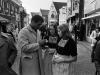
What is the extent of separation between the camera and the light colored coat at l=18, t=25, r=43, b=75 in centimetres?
251

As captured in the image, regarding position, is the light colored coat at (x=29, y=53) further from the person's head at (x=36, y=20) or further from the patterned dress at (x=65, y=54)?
the patterned dress at (x=65, y=54)

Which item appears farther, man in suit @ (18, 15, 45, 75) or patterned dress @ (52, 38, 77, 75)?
patterned dress @ (52, 38, 77, 75)

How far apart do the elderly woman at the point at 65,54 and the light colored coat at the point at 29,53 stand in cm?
34

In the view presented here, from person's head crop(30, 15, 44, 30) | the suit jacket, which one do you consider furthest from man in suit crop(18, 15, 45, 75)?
the suit jacket

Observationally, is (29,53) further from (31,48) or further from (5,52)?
(5,52)

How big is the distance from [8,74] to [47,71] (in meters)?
1.09

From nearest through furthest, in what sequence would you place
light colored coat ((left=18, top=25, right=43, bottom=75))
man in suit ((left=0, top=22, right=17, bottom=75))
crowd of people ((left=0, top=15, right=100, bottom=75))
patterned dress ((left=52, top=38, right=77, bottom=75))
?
man in suit ((left=0, top=22, right=17, bottom=75)) → crowd of people ((left=0, top=15, right=100, bottom=75)) → light colored coat ((left=18, top=25, right=43, bottom=75)) → patterned dress ((left=52, top=38, right=77, bottom=75))

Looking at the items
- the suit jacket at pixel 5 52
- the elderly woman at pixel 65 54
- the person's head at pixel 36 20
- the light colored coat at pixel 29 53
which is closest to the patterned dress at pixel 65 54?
the elderly woman at pixel 65 54

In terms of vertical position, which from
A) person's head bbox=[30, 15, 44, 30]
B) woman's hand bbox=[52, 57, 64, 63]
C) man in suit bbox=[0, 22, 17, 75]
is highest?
person's head bbox=[30, 15, 44, 30]

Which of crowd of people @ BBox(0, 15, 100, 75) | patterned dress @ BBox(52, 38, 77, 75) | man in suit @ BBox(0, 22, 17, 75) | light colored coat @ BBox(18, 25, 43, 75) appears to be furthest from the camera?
patterned dress @ BBox(52, 38, 77, 75)

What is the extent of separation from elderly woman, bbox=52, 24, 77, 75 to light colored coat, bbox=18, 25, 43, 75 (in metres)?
0.34

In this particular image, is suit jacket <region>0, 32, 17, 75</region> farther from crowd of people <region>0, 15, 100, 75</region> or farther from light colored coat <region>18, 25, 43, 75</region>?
light colored coat <region>18, 25, 43, 75</region>

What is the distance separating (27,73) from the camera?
2.66 meters

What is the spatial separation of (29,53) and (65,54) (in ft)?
2.06
